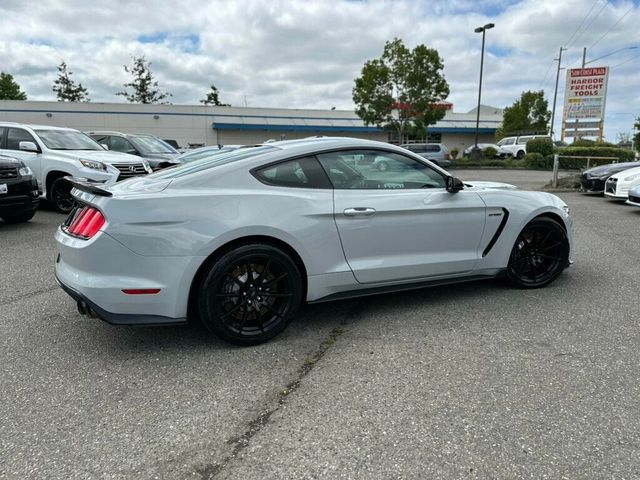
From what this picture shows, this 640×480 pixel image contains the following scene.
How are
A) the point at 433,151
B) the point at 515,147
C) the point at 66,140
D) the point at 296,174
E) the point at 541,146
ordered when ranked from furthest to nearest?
the point at 515,147 < the point at 541,146 < the point at 433,151 < the point at 66,140 < the point at 296,174

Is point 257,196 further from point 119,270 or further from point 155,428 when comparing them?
point 155,428

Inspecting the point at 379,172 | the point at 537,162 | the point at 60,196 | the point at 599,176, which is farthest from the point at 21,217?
the point at 537,162

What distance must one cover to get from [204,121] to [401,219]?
3923cm

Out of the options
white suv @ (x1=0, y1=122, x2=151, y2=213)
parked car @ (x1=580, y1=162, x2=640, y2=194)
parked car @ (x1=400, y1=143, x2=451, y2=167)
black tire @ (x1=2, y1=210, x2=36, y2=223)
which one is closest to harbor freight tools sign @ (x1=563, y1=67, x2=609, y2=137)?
parked car @ (x1=400, y1=143, x2=451, y2=167)

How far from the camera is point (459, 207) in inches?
158

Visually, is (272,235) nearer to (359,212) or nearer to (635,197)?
(359,212)

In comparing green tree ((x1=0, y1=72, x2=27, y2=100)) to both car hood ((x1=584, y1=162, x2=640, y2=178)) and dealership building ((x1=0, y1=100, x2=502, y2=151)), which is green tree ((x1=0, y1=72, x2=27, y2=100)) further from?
car hood ((x1=584, y1=162, x2=640, y2=178))

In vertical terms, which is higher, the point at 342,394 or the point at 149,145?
the point at 149,145

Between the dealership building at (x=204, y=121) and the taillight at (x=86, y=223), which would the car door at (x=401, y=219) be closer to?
the taillight at (x=86, y=223)

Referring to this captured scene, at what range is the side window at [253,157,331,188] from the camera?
345 centimetres

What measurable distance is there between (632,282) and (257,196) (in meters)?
4.01

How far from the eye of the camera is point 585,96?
28.2 meters

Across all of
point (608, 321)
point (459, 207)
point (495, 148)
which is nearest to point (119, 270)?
point (459, 207)

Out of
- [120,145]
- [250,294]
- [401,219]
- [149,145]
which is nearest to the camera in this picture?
[250,294]
